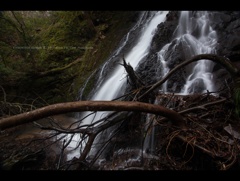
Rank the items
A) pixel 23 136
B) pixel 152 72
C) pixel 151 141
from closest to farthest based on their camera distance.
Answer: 1. pixel 151 141
2. pixel 23 136
3. pixel 152 72

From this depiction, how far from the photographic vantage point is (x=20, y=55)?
162 inches

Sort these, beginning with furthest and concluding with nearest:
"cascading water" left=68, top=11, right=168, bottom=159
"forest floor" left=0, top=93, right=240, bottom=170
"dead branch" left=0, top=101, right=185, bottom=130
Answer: "cascading water" left=68, top=11, right=168, bottom=159, "forest floor" left=0, top=93, right=240, bottom=170, "dead branch" left=0, top=101, right=185, bottom=130

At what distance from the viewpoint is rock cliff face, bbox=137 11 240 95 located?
145 inches

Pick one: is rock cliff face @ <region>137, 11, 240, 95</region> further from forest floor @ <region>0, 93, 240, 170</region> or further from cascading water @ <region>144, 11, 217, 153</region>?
forest floor @ <region>0, 93, 240, 170</region>

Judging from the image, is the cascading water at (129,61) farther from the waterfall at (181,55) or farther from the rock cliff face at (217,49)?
the rock cliff face at (217,49)

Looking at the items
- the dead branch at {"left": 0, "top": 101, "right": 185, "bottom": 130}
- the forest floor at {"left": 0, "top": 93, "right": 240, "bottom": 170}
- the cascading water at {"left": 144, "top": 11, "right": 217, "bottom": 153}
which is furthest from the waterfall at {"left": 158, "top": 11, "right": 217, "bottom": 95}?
the dead branch at {"left": 0, "top": 101, "right": 185, "bottom": 130}

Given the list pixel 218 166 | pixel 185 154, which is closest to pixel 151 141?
pixel 185 154

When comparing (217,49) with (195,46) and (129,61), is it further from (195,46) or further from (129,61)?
(129,61)

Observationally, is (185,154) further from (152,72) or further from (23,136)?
(23,136)

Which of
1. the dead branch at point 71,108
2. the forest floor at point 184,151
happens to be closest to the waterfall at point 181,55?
the forest floor at point 184,151

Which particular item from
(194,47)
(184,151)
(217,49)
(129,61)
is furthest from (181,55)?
(184,151)

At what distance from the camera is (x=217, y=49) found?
13.3 feet

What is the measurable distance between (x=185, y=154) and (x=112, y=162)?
A: 32.2 inches

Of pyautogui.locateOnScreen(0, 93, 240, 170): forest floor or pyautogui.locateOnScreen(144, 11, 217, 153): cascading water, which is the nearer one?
pyautogui.locateOnScreen(0, 93, 240, 170): forest floor
